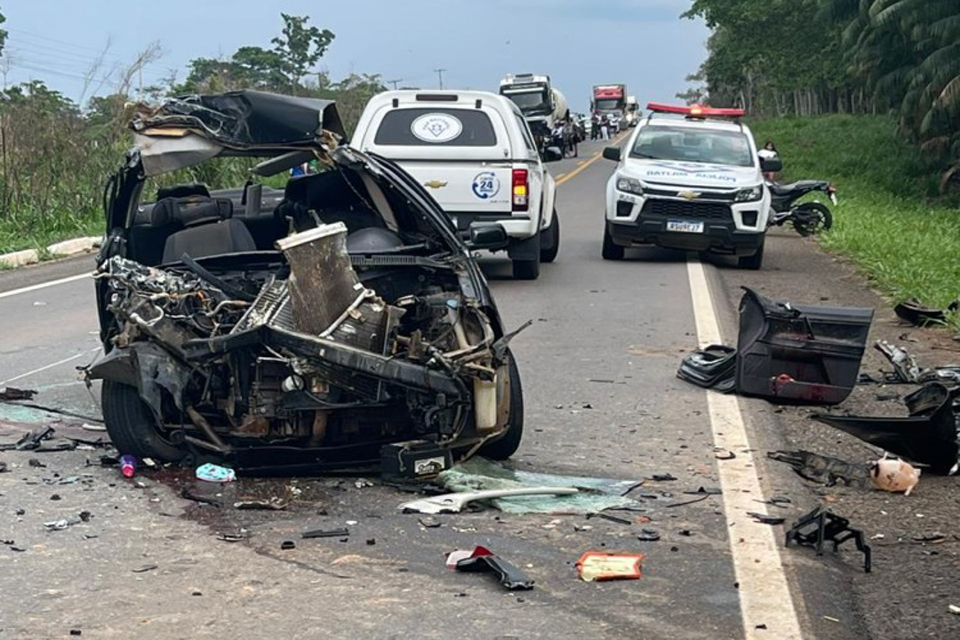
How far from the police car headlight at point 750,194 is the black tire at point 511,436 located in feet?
35.2

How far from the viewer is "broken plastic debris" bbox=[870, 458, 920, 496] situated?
6.81 m

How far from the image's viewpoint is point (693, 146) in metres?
18.8

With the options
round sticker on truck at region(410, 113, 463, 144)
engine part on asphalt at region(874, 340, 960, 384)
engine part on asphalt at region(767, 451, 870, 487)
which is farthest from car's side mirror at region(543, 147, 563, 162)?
engine part on asphalt at region(767, 451, 870, 487)

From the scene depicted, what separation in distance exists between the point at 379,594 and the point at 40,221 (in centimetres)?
1803

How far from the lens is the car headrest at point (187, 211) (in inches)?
321

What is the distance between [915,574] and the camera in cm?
551

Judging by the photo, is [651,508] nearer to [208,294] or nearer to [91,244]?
[208,294]

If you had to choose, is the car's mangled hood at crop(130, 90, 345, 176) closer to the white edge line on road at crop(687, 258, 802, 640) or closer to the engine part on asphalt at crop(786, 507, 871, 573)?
the white edge line on road at crop(687, 258, 802, 640)

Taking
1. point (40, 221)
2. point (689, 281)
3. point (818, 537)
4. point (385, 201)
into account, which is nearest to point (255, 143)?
point (385, 201)

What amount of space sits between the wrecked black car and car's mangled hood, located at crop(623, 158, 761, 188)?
34.0ft

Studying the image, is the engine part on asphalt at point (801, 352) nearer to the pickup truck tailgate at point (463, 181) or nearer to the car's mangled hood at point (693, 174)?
the pickup truck tailgate at point (463, 181)

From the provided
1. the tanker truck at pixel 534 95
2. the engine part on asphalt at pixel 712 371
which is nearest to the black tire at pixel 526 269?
the engine part on asphalt at pixel 712 371

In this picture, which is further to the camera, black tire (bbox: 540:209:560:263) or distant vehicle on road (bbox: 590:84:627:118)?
distant vehicle on road (bbox: 590:84:627:118)

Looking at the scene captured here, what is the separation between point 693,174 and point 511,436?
11124mm
